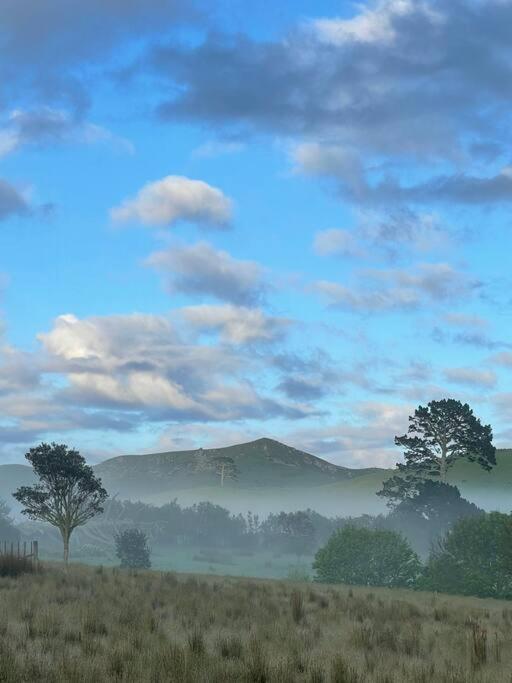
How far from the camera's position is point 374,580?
61500 mm

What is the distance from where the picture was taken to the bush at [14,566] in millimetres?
37188

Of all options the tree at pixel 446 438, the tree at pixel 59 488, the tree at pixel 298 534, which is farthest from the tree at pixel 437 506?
the tree at pixel 298 534

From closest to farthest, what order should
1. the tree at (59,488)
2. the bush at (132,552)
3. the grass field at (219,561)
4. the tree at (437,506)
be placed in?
the tree at (59,488), the tree at (437,506), the bush at (132,552), the grass field at (219,561)


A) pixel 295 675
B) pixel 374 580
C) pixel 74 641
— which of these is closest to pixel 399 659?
pixel 295 675

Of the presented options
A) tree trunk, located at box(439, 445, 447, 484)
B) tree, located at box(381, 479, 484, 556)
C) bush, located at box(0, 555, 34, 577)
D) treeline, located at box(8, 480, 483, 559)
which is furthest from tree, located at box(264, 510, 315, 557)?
bush, located at box(0, 555, 34, 577)

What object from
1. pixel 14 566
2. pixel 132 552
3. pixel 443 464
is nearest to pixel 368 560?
pixel 443 464

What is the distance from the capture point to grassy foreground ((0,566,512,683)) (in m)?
12.9

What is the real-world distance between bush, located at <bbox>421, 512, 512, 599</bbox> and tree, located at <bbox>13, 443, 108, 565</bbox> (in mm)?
24490

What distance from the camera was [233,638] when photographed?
16.9 m

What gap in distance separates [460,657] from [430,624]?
25.9 feet

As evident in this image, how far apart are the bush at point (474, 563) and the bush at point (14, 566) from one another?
29047 millimetres

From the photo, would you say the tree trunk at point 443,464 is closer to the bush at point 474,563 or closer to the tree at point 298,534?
the bush at point 474,563

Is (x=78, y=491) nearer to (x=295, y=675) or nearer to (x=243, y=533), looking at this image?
(x=295, y=675)

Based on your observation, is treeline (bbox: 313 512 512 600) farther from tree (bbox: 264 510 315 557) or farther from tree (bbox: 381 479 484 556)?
tree (bbox: 264 510 315 557)
